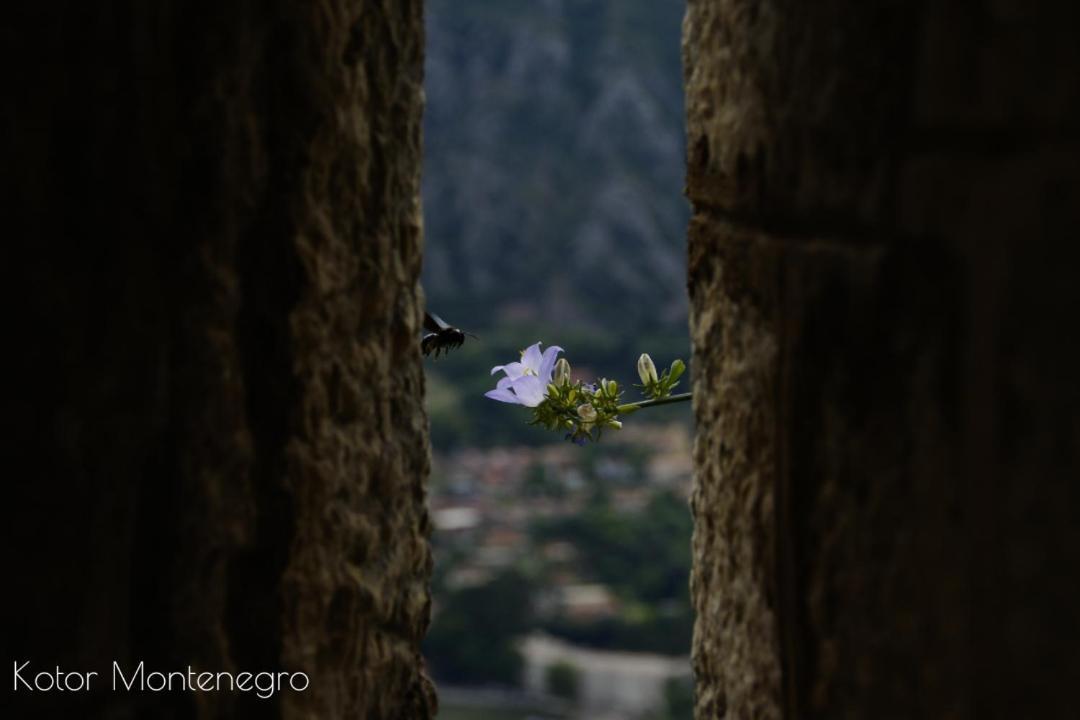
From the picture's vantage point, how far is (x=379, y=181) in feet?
1.84

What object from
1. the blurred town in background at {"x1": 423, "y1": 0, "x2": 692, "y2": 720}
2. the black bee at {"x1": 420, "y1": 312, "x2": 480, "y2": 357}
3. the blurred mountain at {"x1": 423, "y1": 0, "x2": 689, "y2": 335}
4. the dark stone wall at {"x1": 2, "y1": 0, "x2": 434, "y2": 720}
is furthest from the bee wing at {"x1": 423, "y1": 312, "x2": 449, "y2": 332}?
the blurred mountain at {"x1": 423, "y1": 0, "x2": 689, "y2": 335}

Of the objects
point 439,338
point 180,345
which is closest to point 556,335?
point 439,338

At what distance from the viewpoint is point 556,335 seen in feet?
71.5

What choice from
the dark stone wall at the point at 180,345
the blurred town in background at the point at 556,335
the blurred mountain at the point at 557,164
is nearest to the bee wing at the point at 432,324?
the dark stone wall at the point at 180,345

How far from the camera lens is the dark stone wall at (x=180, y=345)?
50cm

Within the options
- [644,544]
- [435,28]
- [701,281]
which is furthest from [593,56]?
[701,281]

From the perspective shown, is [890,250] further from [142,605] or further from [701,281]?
[142,605]

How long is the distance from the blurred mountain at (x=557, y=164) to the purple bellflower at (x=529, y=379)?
69.7 feet

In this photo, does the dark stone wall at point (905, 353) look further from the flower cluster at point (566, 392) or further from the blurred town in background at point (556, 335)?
the blurred town in background at point (556, 335)

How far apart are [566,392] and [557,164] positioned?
78.7 ft

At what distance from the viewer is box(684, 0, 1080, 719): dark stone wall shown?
1.40ft

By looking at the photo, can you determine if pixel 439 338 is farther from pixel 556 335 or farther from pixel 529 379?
pixel 556 335

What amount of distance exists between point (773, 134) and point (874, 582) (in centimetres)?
18

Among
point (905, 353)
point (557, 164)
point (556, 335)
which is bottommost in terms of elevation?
point (905, 353)
